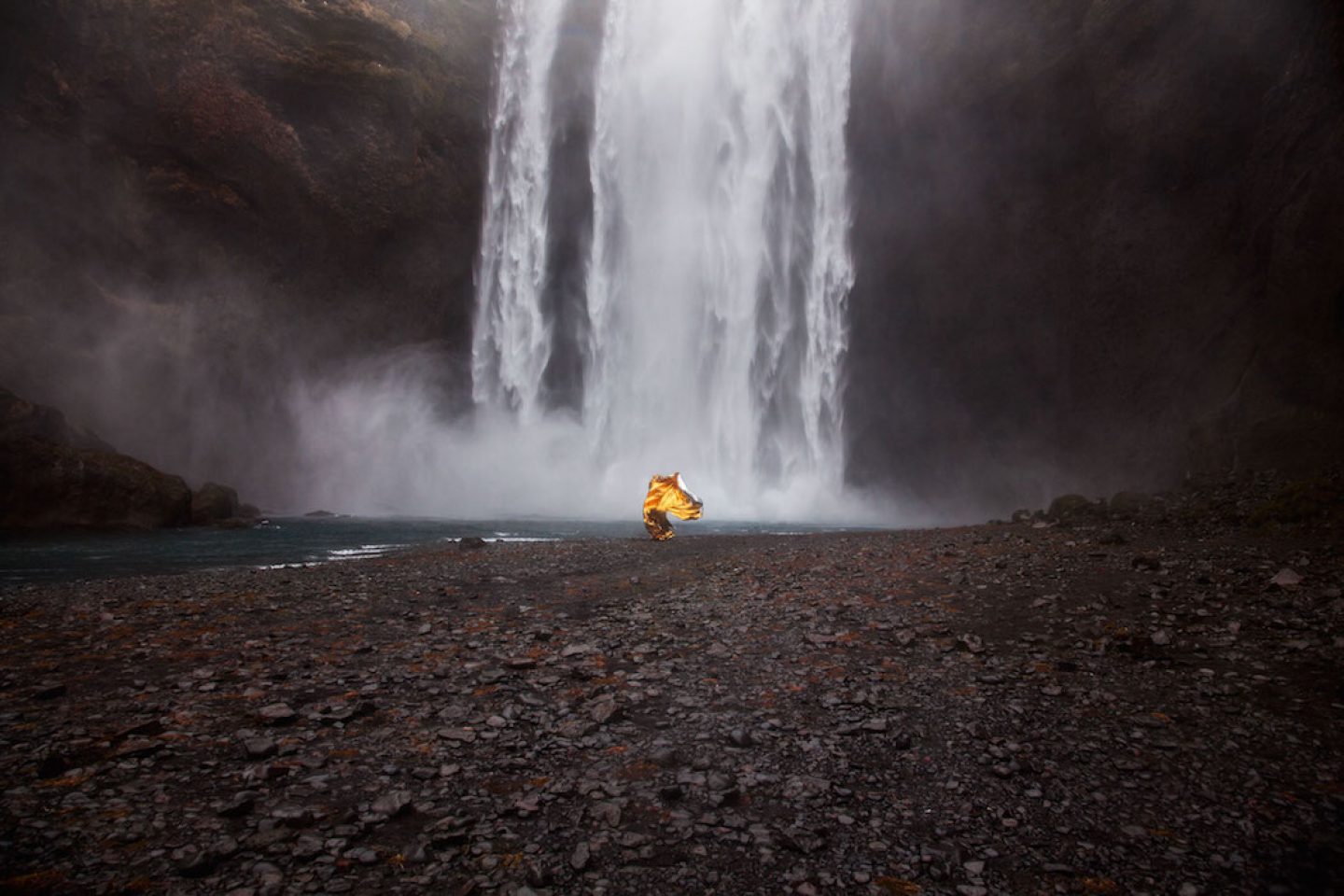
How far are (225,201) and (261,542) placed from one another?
23.6 metres

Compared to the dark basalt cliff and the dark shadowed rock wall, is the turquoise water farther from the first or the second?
the dark shadowed rock wall

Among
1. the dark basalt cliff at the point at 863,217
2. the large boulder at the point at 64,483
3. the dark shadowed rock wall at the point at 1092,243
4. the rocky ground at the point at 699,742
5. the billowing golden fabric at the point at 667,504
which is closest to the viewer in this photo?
the rocky ground at the point at 699,742

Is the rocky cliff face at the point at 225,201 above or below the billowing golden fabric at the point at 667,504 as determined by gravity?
above

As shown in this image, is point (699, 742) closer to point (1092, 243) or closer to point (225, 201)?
point (1092, 243)

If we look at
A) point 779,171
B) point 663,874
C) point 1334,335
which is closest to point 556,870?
point 663,874

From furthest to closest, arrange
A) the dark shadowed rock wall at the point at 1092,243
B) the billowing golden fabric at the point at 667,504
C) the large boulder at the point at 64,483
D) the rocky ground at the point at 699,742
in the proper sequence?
the large boulder at the point at 64,483 < the dark shadowed rock wall at the point at 1092,243 < the billowing golden fabric at the point at 667,504 < the rocky ground at the point at 699,742

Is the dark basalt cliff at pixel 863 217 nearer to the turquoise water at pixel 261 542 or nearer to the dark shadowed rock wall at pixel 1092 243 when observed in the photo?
the dark shadowed rock wall at pixel 1092 243

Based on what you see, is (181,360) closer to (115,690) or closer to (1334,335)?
(115,690)

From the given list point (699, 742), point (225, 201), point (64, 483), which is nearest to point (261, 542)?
point (64, 483)

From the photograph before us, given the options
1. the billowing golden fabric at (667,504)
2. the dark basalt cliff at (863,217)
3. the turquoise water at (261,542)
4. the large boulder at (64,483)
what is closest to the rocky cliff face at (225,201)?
the dark basalt cliff at (863,217)

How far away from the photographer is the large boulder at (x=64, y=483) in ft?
67.8

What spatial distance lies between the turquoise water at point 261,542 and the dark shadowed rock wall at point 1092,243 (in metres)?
11.5

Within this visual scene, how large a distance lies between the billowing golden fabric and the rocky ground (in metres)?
8.44

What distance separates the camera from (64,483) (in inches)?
839
